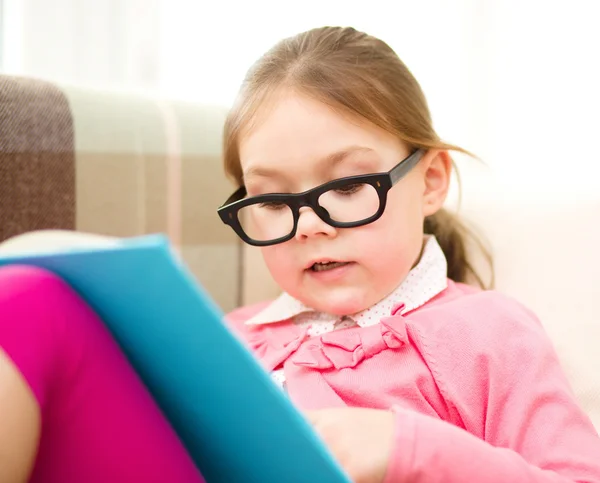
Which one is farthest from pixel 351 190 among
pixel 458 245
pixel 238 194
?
pixel 458 245

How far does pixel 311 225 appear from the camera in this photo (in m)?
1.01

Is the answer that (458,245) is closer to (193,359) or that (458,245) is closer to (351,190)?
(351,190)

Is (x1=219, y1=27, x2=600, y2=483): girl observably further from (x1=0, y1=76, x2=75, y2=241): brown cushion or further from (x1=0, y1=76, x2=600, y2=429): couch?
(x1=0, y1=76, x2=75, y2=241): brown cushion

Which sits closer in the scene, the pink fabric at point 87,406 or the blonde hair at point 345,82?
the pink fabric at point 87,406

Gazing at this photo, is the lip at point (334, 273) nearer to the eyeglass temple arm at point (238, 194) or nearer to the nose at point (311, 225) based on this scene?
the nose at point (311, 225)

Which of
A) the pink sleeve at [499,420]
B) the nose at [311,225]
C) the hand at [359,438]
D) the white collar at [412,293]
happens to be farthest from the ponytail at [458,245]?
the hand at [359,438]

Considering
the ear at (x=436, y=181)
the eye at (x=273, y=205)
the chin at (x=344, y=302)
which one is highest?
the ear at (x=436, y=181)

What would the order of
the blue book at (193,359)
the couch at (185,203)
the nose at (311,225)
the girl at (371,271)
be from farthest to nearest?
the couch at (185,203) → the nose at (311,225) → the girl at (371,271) → the blue book at (193,359)

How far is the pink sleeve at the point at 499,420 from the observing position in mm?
730

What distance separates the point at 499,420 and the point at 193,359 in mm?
455

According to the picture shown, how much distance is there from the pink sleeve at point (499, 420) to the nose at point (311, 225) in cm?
21

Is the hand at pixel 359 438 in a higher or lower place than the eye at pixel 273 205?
lower

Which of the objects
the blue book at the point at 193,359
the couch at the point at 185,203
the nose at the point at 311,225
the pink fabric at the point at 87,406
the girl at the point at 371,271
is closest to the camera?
the blue book at the point at 193,359

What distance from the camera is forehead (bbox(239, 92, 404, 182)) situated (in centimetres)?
101
